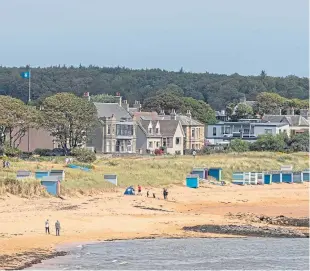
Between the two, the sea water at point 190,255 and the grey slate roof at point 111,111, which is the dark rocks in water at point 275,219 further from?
the grey slate roof at point 111,111

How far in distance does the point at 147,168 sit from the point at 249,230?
25.9 metres

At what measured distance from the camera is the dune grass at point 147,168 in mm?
53438

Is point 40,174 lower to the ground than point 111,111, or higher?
lower

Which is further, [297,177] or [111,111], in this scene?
[111,111]

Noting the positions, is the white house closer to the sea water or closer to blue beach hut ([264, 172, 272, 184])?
blue beach hut ([264, 172, 272, 184])

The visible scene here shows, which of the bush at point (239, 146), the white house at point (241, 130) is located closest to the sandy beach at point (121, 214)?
the bush at point (239, 146)

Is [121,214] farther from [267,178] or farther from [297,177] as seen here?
[297,177]

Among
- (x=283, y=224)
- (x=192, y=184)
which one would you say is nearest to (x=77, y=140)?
(x=192, y=184)

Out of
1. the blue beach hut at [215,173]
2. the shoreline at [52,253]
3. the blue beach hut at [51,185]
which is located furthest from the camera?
the blue beach hut at [215,173]

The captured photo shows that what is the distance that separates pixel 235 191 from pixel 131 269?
33.1 metres

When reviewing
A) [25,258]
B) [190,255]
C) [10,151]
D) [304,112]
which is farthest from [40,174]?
[304,112]

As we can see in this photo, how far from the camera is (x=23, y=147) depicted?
276 ft

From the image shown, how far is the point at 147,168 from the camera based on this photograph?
219 feet

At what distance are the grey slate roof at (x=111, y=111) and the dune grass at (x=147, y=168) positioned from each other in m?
10.3
